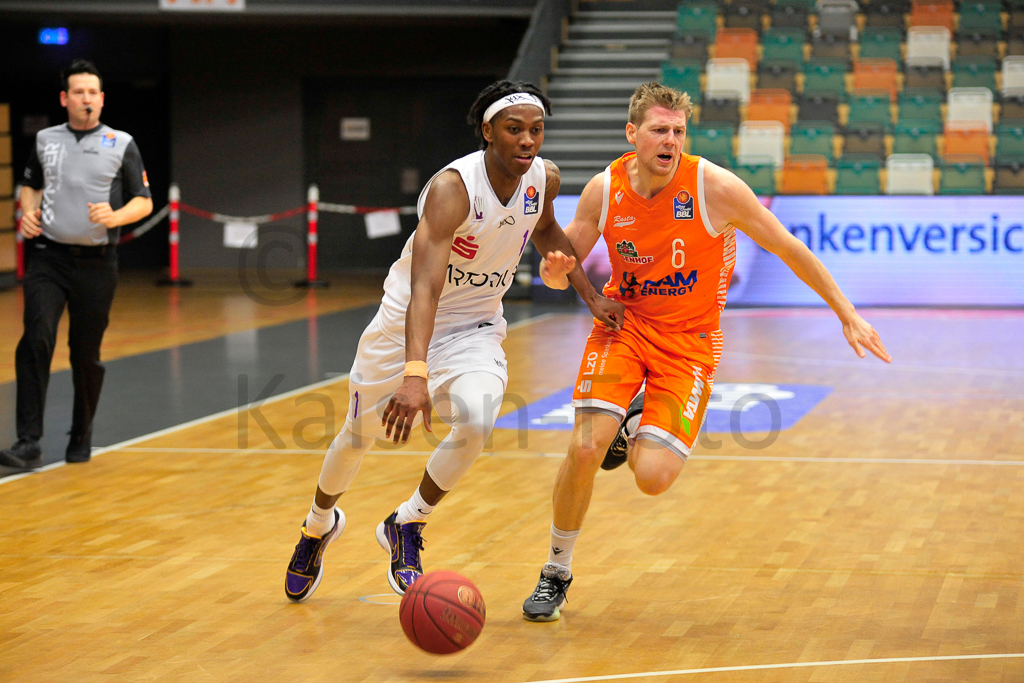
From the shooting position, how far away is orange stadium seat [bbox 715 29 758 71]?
618 inches

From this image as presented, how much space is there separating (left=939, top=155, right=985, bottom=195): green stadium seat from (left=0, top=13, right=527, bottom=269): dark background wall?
740 cm

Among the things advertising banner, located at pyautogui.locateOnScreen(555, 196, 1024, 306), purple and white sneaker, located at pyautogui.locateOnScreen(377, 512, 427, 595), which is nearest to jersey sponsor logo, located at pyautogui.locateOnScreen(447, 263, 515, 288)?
purple and white sneaker, located at pyautogui.locateOnScreen(377, 512, 427, 595)

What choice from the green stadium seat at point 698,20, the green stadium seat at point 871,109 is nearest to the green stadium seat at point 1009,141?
the green stadium seat at point 871,109

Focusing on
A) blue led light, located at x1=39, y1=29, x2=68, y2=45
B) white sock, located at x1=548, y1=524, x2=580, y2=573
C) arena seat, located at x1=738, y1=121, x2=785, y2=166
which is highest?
blue led light, located at x1=39, y1=29, x2=68, y2=45

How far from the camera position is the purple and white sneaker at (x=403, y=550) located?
13.3ft

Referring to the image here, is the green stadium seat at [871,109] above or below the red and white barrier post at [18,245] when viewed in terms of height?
above

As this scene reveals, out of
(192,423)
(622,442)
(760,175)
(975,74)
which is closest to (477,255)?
(622,442)

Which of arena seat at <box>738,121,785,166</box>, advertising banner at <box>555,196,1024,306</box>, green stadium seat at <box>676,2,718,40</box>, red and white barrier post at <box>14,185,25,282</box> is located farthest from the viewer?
green stadium seat at <box>676,2,718,40</box>

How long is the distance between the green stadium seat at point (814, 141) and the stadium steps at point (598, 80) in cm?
199

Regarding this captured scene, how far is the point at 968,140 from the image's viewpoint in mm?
14117

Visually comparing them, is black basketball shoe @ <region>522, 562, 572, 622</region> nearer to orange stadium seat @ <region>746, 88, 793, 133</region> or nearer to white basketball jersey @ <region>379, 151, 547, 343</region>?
white basketball jersey @ <region>379, 151, 547, 343</region>

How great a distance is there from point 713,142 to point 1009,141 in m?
3.34

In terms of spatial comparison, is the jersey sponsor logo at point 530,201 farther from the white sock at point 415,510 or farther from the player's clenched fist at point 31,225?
the player's clenched fist at point 31,225

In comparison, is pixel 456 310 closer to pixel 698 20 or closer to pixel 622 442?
pixel 622 442
